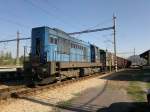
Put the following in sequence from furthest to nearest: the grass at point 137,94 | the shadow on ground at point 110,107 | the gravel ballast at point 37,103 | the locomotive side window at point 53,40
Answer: the locomotive side window at point 53,40 < the grass at point 137,94 < the shadow on ground at point 110,107 < the gravel ballast at point 37,103

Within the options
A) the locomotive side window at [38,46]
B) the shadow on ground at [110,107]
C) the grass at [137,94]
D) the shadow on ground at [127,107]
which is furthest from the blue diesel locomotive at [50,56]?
the shadow on ground at [127,107]

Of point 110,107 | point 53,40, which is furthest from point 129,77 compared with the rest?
point 110,107

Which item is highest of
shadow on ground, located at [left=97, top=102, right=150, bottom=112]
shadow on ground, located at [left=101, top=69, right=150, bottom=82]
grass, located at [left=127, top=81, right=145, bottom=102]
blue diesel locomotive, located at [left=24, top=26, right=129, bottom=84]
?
blue diesel locomotive, located at [left=24, top=26, right=129, bottom=84]

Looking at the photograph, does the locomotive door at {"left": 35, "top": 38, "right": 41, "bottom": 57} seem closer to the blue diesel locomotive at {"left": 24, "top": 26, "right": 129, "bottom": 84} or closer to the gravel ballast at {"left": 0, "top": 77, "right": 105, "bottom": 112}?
the blue diesel locomotive at {"left": 24, "top": 26, "right": 129, "bottom": 84}

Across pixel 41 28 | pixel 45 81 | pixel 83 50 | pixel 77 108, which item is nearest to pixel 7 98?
pixel 77 108

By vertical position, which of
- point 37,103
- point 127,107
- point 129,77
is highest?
point 129,77

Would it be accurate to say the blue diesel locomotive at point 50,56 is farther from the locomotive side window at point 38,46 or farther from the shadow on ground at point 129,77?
the shadow on ground at point 129,77

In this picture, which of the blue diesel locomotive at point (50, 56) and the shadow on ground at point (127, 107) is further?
the blue diesel locomotive at point (50, 56)

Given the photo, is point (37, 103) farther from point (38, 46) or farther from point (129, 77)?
point (129, 77)

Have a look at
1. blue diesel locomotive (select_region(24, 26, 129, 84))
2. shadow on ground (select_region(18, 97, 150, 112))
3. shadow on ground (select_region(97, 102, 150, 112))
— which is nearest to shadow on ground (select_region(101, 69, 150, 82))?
blue diesel locomotive (select_region(24, 26, 129, 84))

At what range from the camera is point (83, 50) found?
23766 millimetres

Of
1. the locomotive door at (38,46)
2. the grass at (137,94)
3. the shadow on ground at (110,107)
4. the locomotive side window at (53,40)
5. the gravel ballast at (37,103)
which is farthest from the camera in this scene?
the locomotive side window at (53,40)

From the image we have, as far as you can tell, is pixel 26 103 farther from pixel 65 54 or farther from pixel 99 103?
pixel 65 54

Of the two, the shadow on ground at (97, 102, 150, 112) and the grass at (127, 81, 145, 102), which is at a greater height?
the grass at (127, 81, 145, 102)
